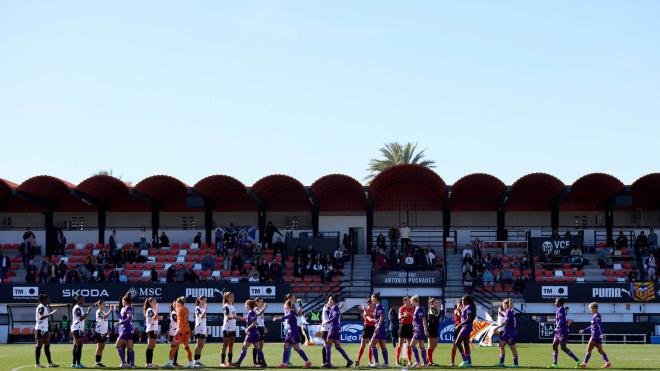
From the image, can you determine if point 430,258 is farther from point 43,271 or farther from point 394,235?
point 43,271

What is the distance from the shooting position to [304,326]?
4175cm

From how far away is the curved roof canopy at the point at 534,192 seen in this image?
178ft

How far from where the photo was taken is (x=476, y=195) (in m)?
57.9

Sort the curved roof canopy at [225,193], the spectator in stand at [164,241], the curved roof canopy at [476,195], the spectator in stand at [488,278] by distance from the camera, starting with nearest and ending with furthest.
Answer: the spectator in stand at [488,278] < the curved roof canopy at [476,195] < the curved roof canopy at [225,193] < the spectator in stand at [164,241]

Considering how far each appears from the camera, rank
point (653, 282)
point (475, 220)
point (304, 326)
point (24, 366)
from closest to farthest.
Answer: point (24, 366) → point (304, 326) → point (653, 282) → point (475, 220)

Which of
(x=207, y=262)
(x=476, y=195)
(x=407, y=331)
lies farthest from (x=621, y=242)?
(x=407, y=331)

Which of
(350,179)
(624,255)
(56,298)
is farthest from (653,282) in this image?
(56,298)

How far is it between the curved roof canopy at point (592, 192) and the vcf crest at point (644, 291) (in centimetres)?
812

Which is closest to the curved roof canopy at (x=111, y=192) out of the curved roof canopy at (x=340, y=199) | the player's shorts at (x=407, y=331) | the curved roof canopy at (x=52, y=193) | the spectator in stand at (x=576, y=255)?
the curved roof canopy at (x=52, y=193)

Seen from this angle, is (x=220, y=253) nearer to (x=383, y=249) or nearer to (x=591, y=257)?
(x=383, y=249)

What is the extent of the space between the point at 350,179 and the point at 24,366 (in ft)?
96.5

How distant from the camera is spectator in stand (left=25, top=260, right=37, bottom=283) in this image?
169 feet

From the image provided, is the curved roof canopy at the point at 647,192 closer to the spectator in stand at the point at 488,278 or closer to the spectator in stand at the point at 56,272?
the spectator in stand at the point at 488,278

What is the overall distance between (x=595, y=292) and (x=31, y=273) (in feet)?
89.3
